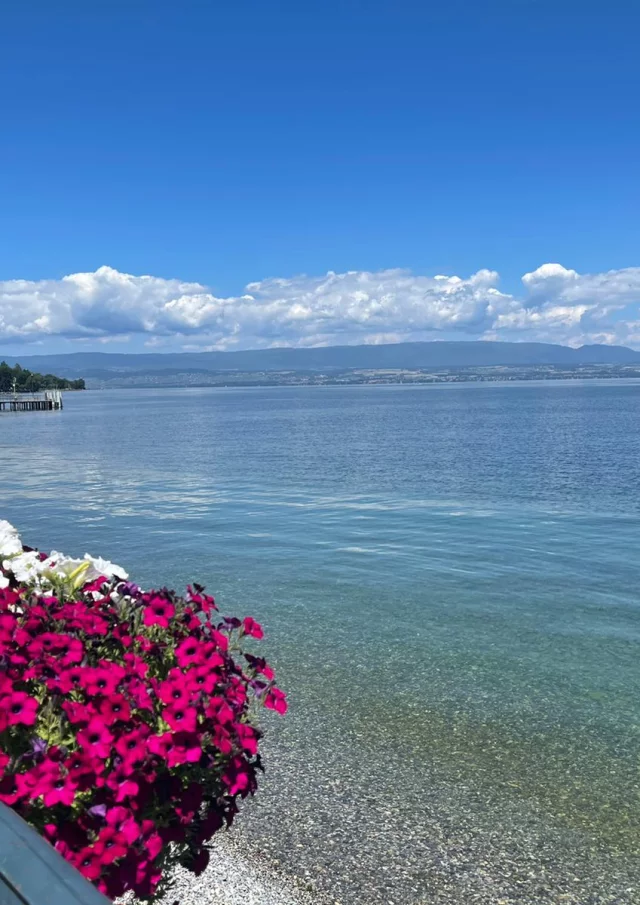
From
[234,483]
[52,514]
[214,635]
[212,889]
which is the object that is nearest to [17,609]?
[214,635]

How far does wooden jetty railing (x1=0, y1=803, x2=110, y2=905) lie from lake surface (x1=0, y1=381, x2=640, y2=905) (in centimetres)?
492

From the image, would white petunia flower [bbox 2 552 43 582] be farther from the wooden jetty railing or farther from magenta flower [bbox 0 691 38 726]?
the wooden jetty railing

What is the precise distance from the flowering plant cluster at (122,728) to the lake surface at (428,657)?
3.00 m

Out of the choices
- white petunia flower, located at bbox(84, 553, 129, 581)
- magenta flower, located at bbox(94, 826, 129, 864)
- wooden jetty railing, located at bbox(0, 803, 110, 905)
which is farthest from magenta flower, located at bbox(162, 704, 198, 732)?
wooden jetty railing, located at bbox(0, 803, 110, 905)

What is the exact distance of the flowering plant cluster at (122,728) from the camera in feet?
11.7

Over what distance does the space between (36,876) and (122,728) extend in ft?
6.11

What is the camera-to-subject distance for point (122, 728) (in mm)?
3801

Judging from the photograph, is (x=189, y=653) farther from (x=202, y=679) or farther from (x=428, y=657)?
(x=428, y=657)

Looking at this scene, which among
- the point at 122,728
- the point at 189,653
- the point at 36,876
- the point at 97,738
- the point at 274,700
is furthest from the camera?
the point at 274,700

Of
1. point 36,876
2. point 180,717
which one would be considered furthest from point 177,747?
point 36,876

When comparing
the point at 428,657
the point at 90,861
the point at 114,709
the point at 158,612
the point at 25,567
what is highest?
the point at 25,567

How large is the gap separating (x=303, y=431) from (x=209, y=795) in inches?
3025

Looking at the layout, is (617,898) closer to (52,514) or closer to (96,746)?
(96,746)

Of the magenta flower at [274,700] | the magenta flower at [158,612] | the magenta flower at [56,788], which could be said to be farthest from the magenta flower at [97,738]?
the magenta flower at [274,700]
